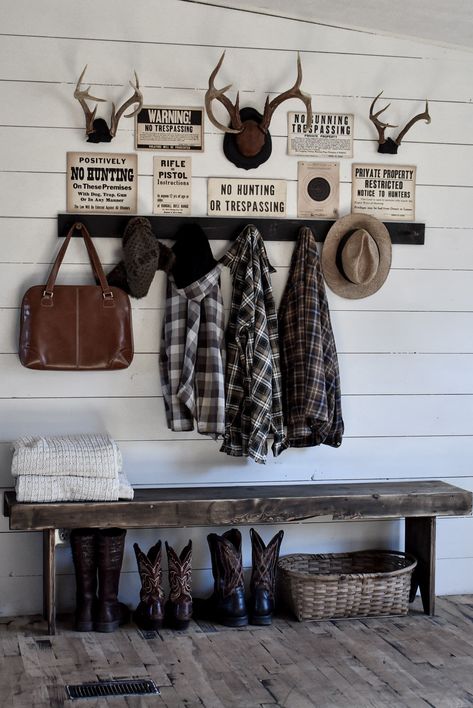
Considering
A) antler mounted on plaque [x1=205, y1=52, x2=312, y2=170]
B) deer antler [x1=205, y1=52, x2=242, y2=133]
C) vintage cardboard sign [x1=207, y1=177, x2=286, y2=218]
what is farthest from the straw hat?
deer antler [x1=205, y1=52, x2=242, y2=133]

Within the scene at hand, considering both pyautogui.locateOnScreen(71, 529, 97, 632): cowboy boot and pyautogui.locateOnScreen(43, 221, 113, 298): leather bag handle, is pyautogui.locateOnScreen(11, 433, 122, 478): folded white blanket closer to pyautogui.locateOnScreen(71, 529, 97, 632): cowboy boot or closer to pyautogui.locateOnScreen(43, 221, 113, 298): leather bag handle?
pyautogui.locateOnScreen(71, 529, 97, 632): cowboy boot

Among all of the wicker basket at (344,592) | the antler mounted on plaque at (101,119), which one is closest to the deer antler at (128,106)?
the antler mounted on plaque at (101,119)

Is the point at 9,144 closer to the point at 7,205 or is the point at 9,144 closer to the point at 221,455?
the point at 7,205

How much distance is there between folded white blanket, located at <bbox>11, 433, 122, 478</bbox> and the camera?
3.59 metres

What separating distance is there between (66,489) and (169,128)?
1.52 m

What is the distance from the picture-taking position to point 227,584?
149 inches

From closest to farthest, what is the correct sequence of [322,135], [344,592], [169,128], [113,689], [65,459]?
[113,689]
[65,459]
[344,592]
[169,128]
[322,135]

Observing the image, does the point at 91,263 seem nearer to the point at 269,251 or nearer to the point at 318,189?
the point at 269,251

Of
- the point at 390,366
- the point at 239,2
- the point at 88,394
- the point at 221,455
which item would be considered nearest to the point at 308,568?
the point at 221,455

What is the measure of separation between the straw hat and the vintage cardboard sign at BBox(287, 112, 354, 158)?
0.97 feet

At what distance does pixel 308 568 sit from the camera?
4.10m

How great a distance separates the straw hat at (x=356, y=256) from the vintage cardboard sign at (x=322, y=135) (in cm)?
29

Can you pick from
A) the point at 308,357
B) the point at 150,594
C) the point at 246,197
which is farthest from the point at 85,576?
the point at 246,197

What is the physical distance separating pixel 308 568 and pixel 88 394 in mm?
1188
